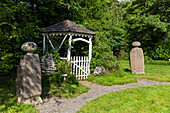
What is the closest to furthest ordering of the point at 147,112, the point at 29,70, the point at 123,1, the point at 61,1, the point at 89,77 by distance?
1. the point at 147,112
2. the point at 29,70
3. the point at 89,77
4. the point at 61,1
5. the point at 123,1

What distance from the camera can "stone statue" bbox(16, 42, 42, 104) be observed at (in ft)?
13.3

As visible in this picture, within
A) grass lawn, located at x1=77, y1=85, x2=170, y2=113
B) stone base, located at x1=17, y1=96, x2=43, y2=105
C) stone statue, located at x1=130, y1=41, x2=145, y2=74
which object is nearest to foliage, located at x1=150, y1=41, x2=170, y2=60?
stone statue, located at x1=130, y1=41, x2=145, y2=74

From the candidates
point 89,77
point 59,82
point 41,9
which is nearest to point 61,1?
point 41,9

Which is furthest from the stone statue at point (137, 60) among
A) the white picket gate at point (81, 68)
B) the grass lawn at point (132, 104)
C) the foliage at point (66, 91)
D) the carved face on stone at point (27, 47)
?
the carved face on stone at point (27, 47)

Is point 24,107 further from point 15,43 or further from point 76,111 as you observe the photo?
point 15,43

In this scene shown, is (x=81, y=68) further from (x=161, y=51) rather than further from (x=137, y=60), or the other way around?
(x=161, y=51)

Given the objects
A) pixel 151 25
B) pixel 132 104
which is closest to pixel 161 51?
pixel 151 25

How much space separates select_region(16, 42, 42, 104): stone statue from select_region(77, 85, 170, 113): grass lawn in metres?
1.50

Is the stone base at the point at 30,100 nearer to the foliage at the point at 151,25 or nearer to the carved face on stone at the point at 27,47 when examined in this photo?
the carved face on stone at the point at 27,47

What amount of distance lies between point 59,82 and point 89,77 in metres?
2.38

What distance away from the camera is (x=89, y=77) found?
8.02m

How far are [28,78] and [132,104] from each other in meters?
3.21

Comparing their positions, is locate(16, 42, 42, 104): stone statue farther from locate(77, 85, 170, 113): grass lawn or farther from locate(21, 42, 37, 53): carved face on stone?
locate(77, 85, 170, 113): grass lawn

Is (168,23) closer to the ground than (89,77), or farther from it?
farther from it
